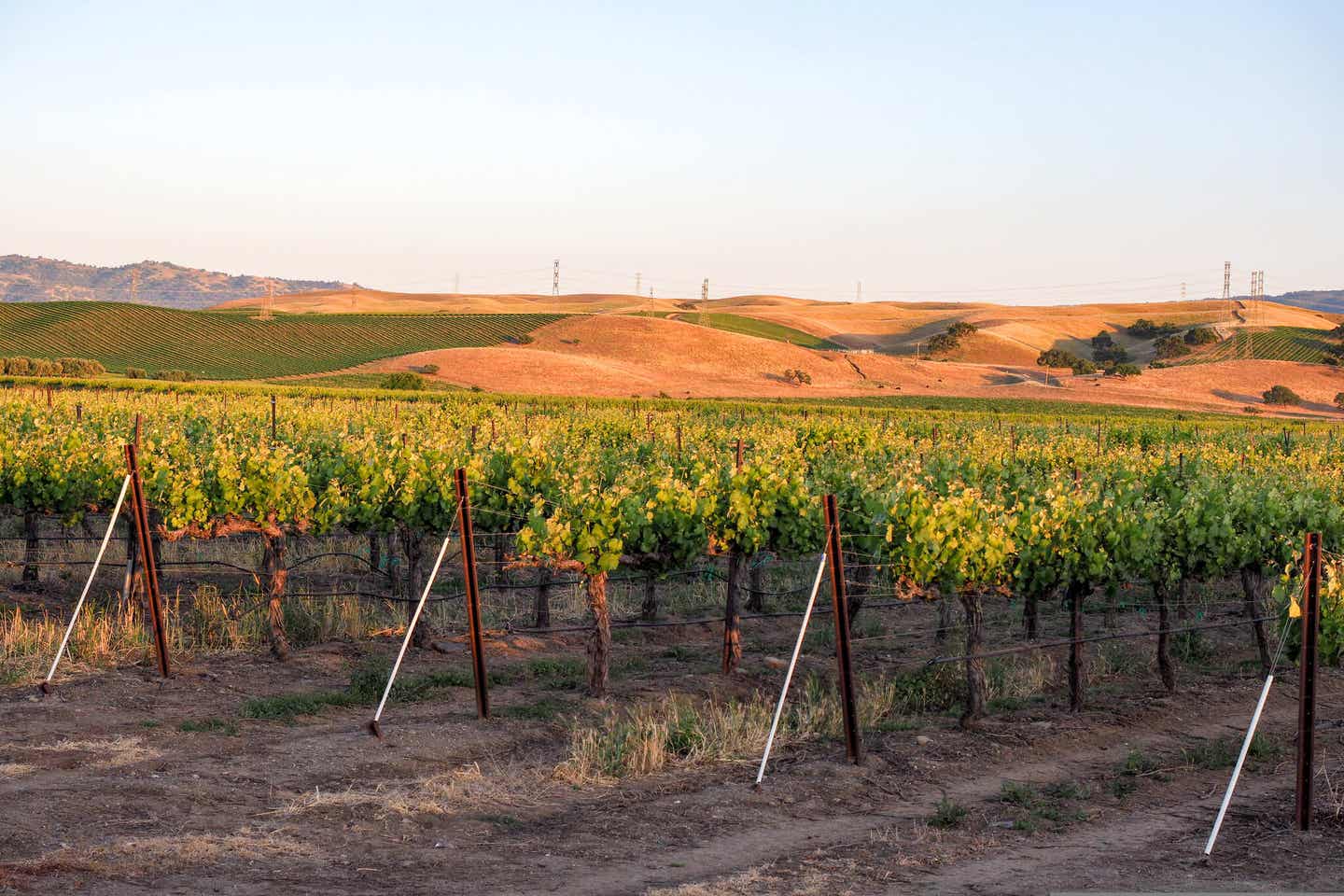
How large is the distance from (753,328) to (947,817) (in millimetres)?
148361

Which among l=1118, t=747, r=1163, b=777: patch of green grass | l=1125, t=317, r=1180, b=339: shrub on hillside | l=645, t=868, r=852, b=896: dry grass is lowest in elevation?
l=1118, t=747, r=1163, b=777: patch of green grass

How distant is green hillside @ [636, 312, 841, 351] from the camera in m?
150

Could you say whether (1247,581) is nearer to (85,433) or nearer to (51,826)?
(51,826)

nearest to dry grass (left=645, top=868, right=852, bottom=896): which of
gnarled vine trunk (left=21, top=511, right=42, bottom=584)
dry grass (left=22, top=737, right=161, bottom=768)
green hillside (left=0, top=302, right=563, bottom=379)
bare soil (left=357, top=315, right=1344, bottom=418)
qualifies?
dry grass (left=22, top=737, right=161, bottom=768)

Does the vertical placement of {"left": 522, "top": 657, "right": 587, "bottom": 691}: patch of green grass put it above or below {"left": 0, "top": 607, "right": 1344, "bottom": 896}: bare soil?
below

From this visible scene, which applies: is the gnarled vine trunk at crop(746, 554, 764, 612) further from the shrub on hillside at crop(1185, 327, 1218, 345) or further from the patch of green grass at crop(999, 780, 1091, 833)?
the shrub on hillside at crop(1185, 327, 1218, 345)

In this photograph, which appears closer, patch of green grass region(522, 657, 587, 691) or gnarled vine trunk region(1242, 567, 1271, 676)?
patch of green grass region(522, 657, 587, 691)

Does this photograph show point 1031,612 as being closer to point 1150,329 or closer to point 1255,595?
point 1255,595

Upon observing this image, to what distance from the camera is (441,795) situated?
9.70 meters

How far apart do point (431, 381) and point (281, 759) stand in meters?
72.8

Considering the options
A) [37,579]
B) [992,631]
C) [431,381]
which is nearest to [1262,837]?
[992,631]

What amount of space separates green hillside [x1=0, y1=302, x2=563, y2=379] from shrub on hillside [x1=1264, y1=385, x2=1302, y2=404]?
65158 millimetres

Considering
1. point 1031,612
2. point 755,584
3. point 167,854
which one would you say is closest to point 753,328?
point 755,584

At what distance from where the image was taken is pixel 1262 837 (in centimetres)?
889
